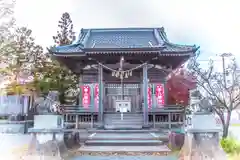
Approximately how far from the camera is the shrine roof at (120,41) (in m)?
11.0

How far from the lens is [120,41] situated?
45.0 feet

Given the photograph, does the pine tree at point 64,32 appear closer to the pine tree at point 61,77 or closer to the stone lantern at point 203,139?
the pine tree at point 61,77

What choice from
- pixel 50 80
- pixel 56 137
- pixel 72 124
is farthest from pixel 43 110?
pixel 50 80

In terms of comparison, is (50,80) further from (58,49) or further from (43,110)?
(43,110)

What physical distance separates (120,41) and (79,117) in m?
4.67

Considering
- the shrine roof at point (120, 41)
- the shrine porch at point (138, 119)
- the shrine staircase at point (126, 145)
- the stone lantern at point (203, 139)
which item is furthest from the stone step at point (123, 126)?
the stone lantern at point (203, 139)

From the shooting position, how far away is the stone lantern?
4.80 meters

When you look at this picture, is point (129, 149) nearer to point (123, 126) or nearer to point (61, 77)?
point (123, 126)

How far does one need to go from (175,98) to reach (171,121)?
13.5 feet

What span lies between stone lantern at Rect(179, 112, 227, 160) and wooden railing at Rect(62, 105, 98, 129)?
638 centimetres

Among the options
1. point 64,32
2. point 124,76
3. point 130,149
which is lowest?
point 130,149

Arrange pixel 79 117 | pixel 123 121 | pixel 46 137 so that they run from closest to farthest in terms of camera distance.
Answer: pixel 46 137
pixel 123 121
pixel 79 117

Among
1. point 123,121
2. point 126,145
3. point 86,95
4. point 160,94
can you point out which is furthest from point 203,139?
point 86,95

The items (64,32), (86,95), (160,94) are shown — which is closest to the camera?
(160,94)
